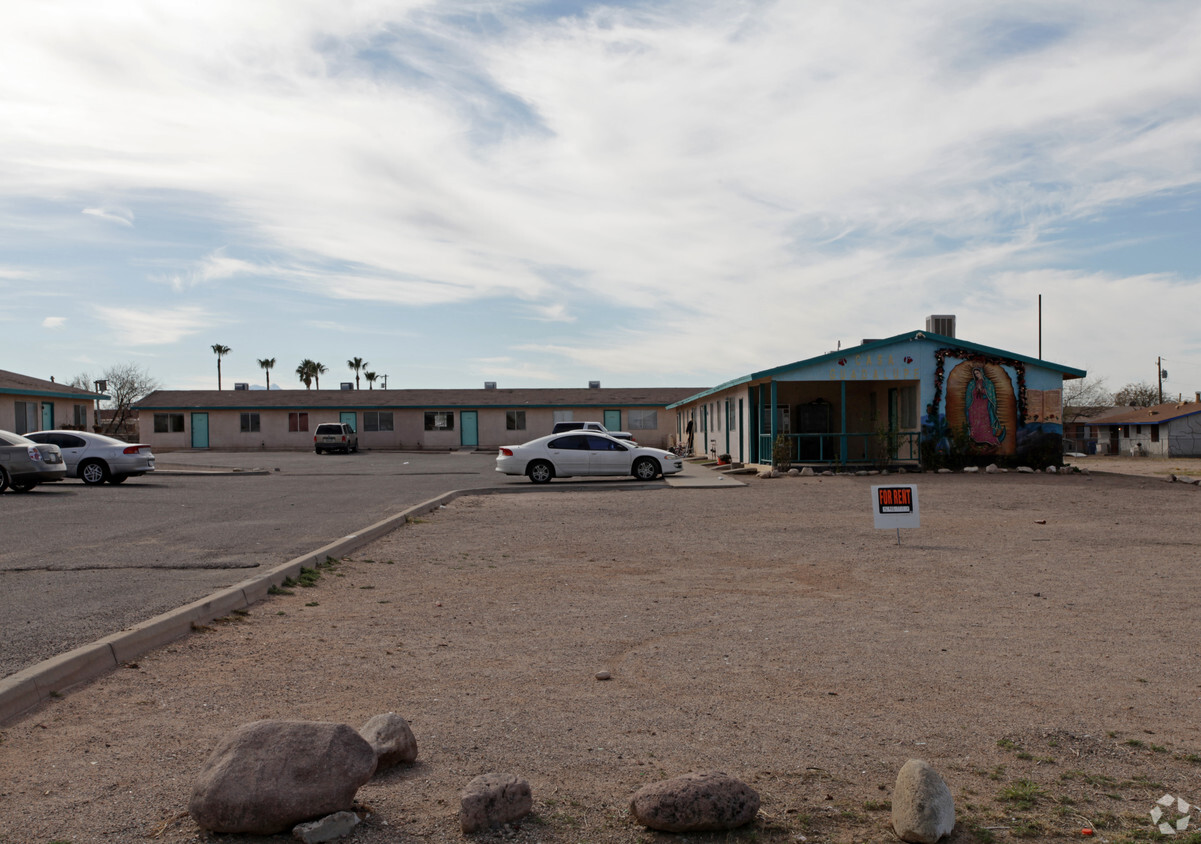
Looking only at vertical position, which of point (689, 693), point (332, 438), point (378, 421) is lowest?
point (689, 693)

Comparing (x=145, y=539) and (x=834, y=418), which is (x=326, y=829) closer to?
(x=145, y=539)

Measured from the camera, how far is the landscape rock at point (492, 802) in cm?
353

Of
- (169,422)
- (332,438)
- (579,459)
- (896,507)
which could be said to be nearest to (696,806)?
A: (896,507)

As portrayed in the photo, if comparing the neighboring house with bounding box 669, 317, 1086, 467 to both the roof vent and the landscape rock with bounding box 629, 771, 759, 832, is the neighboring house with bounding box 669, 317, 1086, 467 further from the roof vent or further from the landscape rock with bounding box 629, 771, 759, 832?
the landscape rock with bounding box 629, 771, 759, 832

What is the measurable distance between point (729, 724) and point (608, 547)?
7015 mm

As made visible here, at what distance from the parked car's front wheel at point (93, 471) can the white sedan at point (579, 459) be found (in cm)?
997

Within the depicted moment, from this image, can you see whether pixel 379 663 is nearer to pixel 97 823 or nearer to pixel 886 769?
pixel 97 823

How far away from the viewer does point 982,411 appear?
1065 inches

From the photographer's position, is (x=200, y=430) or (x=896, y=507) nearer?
(x=896, y=507)

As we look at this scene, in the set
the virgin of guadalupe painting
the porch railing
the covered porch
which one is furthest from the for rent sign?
the virgin of guadalupe painting

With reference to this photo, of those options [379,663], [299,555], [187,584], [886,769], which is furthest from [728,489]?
[886,769]

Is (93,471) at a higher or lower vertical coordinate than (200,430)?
lower

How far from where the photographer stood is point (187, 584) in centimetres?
860

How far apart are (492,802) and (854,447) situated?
1169 inches
